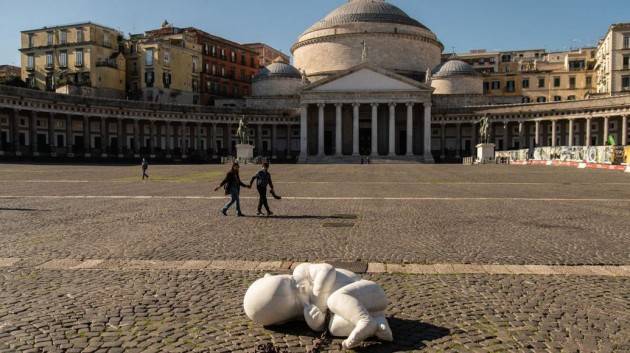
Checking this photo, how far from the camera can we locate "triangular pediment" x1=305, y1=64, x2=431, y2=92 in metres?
76.1

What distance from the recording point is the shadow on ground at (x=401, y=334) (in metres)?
5.15

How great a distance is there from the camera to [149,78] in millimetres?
78188

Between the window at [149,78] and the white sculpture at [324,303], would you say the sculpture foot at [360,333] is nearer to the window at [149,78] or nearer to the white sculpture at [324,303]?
the white sculpture at [324,303]

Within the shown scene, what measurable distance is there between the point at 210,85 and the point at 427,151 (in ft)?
120

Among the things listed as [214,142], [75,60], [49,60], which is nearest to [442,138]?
[214,142]

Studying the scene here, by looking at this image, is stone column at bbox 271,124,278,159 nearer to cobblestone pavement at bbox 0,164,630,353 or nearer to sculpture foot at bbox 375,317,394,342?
cobblestone pavement at bbox 0,164,630,353

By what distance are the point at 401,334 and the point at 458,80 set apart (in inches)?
3366

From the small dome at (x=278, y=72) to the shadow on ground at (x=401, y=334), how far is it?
84.4 metres

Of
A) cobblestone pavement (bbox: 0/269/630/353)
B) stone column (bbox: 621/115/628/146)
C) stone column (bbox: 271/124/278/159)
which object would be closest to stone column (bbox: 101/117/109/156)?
stone column (bbox: 271/124/278/159)

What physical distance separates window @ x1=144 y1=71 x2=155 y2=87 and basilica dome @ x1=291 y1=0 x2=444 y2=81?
26.2 m

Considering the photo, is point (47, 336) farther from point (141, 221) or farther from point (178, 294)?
point (141, 221)

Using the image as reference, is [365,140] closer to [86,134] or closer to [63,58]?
[86,134]

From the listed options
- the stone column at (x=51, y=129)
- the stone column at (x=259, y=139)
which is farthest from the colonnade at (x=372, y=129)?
the stone column at (x=51, y=129)

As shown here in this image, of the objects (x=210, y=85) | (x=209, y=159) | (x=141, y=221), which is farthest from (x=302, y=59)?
(x=141, y=221)
